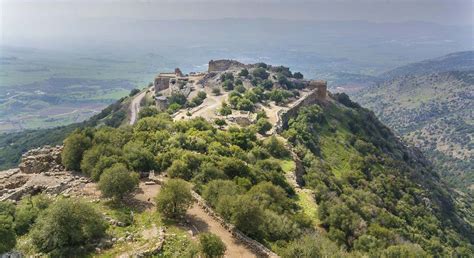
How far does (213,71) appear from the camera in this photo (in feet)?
380

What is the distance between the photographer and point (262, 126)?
6406cm

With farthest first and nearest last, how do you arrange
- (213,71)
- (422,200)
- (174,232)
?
1. (213,71)
2. (422,200)
3. (174,232)

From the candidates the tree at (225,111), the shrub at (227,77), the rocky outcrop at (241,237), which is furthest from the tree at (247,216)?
the shrub at (227,77)

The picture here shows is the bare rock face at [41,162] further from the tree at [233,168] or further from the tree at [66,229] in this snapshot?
the tree at [233,168]

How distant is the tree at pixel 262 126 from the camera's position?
209 feet

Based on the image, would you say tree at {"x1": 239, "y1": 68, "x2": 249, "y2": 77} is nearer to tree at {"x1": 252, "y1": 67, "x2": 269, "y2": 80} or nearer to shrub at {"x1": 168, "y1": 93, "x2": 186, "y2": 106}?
tree at {"x1": 252, "y1": 67, "x2": 269, "y2": 80}

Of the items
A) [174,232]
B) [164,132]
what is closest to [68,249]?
[174,232]

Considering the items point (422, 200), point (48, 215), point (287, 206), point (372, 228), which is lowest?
point (422, 200)

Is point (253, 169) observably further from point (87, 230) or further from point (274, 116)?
point (274, 116)

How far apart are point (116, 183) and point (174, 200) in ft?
15.2

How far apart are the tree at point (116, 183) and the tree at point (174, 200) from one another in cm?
316

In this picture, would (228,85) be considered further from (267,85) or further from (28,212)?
(28,212)

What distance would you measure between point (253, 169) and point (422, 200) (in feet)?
131

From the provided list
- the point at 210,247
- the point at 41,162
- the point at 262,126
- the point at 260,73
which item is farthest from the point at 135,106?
the point at 210,247
